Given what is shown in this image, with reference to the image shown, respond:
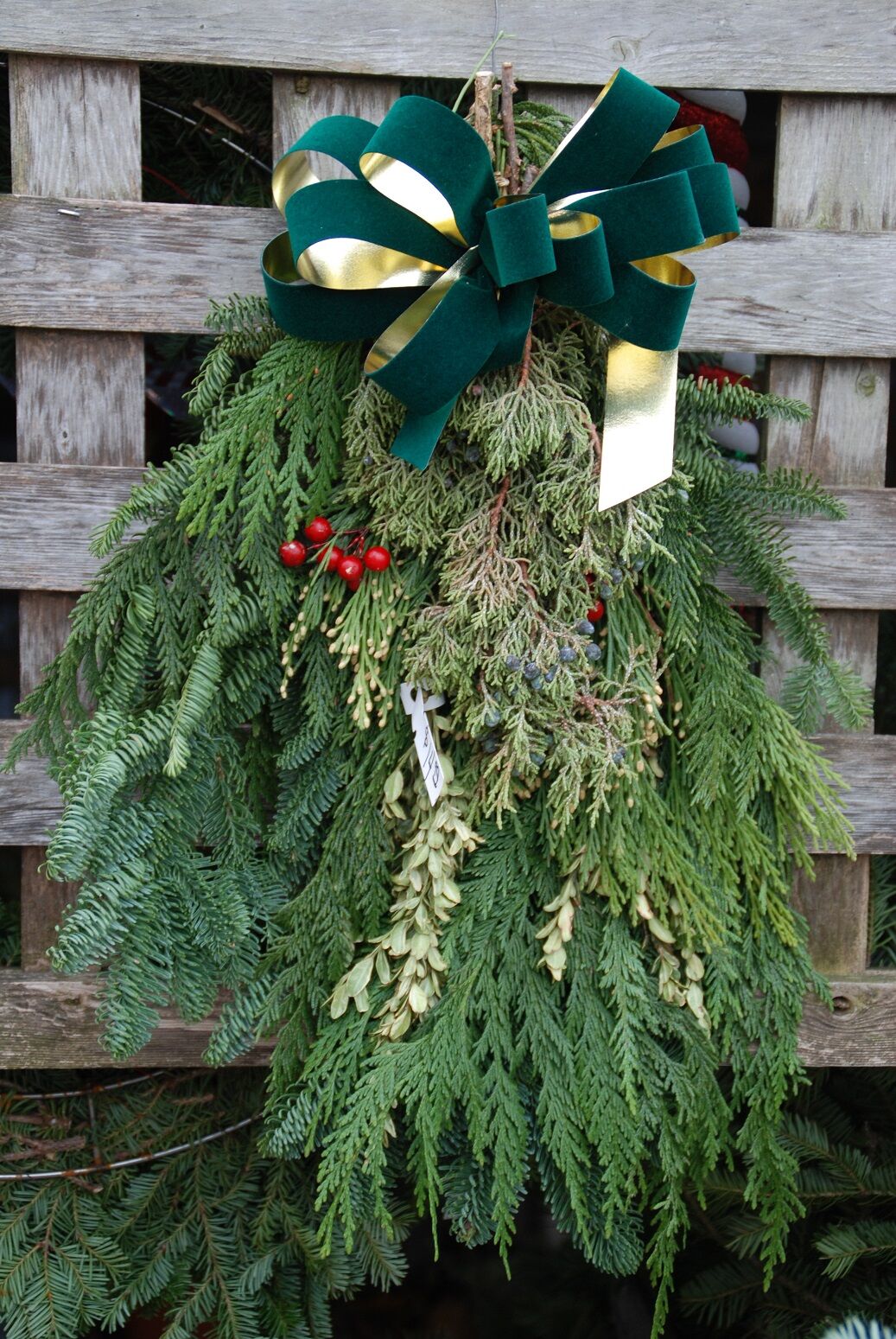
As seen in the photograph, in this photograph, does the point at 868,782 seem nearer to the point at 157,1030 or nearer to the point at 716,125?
the point at 716,125

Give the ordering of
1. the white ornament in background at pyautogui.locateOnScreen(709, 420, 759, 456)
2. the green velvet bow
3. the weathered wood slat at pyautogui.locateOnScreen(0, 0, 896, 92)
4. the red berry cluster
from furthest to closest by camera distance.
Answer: the white ornament in background at pyautogui.locateOnScreen(709, 420, 759, 456), the weathered wood slat at pyautogui.locateOnScreen(0, 0, 896, 92), the red berry cluster, the green velvet bow

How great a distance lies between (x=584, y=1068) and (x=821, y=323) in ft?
2.58

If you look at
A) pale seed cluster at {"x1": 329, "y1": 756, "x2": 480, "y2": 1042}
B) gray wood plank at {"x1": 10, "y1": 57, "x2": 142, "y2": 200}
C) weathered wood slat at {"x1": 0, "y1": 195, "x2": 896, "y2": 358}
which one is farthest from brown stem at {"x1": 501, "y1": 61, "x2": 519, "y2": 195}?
pale seed cluster at {"x1": 329, "y1": 756, "x2": 480, "y2": 1042}

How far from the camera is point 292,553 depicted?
3.07ft

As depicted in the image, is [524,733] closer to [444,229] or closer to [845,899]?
[444,229]

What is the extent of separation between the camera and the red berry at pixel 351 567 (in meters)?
0.93

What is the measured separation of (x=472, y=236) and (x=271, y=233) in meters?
0.30

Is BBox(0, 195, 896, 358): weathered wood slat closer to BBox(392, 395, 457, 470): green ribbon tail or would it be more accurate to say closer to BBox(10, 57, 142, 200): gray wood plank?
BBox(10, 57, 142, 200): gray wood plank

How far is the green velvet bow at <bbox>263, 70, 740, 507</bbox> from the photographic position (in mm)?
823

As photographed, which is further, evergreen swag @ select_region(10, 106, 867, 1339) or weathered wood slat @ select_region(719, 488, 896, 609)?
weathered wood slat @ select_region(719, 488, 896, 609)

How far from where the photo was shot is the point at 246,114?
1.18 meters

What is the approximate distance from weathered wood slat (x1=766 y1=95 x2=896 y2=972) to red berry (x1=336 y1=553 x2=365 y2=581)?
46cm

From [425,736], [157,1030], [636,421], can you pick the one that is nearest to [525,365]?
[636,421]

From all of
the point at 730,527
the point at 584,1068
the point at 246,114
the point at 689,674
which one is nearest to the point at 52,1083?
the point at 584,1068
